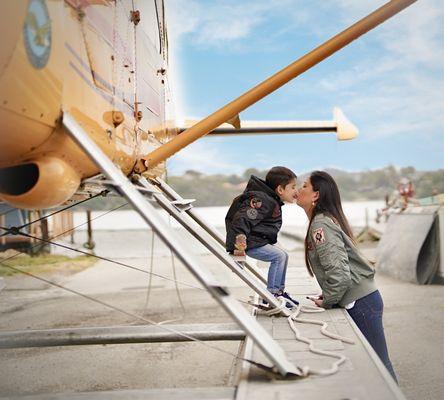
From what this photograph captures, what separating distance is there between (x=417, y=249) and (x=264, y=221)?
5.47 metres

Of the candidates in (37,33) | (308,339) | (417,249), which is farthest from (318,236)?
(417,249)

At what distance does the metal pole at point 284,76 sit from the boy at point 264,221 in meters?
0.83

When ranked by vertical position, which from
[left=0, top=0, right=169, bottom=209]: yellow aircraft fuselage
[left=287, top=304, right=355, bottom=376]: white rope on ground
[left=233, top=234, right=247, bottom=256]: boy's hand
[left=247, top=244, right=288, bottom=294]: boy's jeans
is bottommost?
[left=287, top=304, right=355, bottom=376]: white rope on ground

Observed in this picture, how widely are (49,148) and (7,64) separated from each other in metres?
0.53

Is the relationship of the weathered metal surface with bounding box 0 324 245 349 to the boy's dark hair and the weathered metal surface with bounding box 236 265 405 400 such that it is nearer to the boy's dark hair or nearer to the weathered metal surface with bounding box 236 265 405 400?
the weathered metal surface with bounding box 236 265 405 400

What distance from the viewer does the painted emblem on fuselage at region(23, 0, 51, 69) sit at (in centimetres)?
181

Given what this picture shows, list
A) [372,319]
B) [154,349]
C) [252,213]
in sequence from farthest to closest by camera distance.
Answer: [154,349] < [252,213] < [372,319]

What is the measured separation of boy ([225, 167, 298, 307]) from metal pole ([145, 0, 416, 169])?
83cm

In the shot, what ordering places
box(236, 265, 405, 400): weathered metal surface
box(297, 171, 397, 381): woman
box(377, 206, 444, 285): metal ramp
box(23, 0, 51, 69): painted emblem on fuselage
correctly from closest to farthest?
box(23, 0, 51, 69): painted emblem on fuselage < box(236, 265, 405, 400): weathered metal surface < box(297, 171, 397, 381): woman < box(377, 206, 444, 285): metal ramp

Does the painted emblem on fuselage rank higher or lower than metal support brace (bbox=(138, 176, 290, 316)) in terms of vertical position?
higher

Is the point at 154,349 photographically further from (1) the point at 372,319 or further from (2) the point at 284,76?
(2) the point at 284,76

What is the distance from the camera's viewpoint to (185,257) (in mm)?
2172

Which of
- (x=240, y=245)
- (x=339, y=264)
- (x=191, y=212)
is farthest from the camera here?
(x=191, y=212)

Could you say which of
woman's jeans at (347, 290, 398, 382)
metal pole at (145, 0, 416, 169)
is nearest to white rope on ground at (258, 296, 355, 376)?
woman's jeans at (347, 290, 398, 382)
